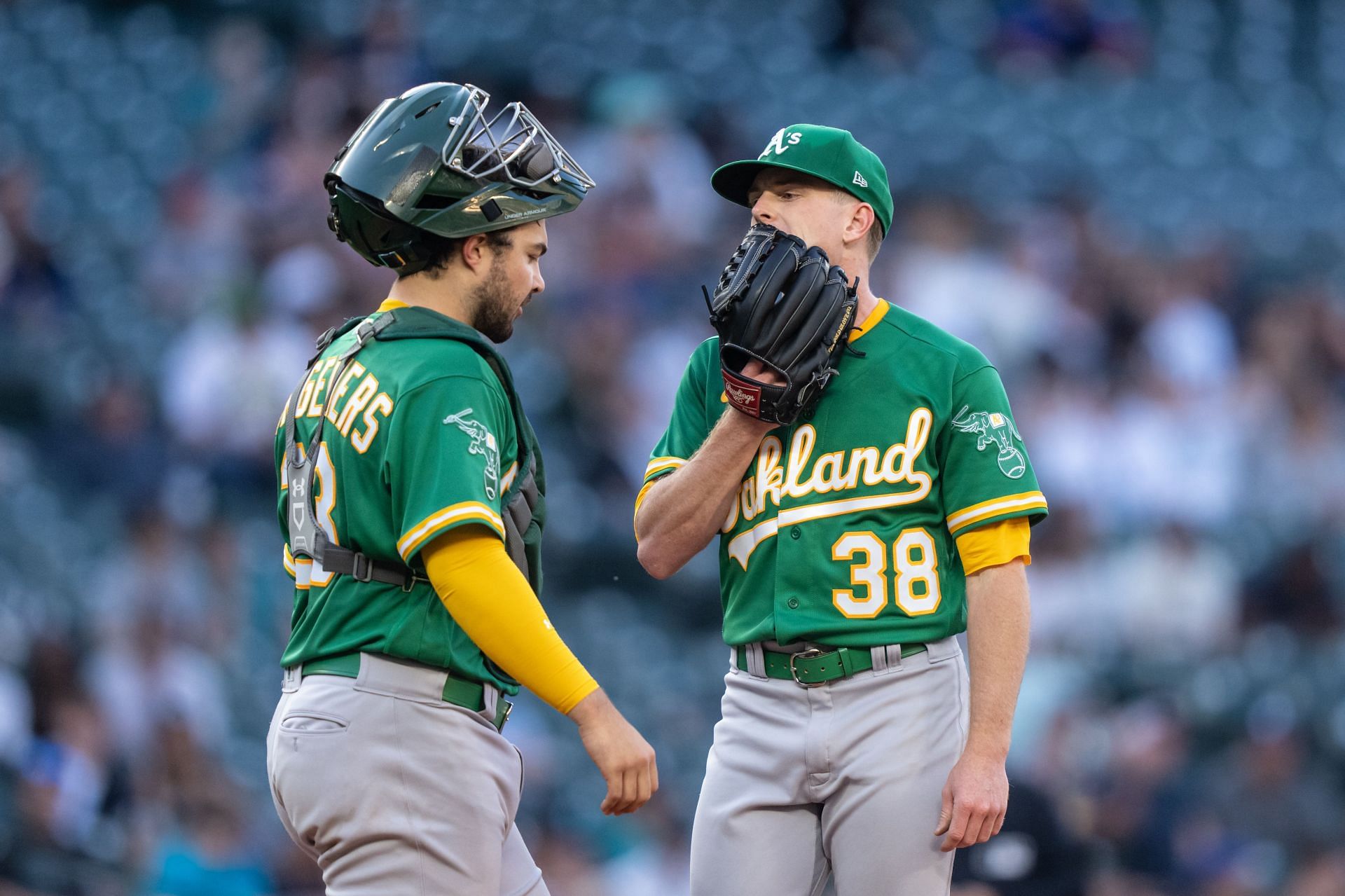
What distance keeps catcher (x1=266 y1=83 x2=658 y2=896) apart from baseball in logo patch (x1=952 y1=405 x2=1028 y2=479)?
0.84 m

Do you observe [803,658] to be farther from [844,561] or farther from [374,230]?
[374,230]

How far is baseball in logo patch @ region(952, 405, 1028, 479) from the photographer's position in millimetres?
3029

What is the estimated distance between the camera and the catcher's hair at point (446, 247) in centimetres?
304

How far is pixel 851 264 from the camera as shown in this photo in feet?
10.6

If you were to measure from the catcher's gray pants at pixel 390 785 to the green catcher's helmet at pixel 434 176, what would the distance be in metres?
0.80

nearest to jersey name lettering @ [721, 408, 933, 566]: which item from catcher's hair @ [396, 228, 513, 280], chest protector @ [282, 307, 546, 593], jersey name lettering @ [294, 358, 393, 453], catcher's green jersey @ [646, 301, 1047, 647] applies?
catcher's green jersey @ [646, 301, 1047, 647]

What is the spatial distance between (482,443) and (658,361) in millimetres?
6010

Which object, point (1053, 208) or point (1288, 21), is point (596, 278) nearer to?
point (1053, 208)

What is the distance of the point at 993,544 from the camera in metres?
3.00

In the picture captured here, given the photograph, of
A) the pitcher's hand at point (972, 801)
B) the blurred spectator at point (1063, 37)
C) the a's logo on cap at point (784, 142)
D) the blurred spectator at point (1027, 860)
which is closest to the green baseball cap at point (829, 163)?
the a's logo on cap at point (784, 142)

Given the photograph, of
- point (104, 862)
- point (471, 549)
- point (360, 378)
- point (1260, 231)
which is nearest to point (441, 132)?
point (360, 378)

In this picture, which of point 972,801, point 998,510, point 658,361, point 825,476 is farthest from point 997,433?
point 658,361

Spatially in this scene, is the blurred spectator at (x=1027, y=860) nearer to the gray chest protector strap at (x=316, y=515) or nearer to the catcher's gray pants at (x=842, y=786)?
the catcher's gray pants at (x=842, y=786)

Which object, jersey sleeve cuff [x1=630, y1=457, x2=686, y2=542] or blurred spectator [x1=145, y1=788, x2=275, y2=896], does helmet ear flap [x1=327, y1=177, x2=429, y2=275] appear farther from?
blurred spectator [x1=145, y1=788, x2=275, y2=896]
